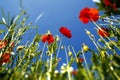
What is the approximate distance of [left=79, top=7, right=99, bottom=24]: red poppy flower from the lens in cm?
296

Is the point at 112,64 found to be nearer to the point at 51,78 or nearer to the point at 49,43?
the point at 51,78

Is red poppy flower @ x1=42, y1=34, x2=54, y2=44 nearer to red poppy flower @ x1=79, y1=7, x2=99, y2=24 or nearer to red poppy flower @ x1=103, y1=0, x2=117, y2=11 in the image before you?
red poppy flower @ x1=79, y1=7, x2=99, y2=24

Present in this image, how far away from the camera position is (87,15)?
2.97 metres

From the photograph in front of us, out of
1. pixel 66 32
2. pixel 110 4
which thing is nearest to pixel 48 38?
pixel 66 32

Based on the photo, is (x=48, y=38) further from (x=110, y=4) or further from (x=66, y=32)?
(x=110, y=4)

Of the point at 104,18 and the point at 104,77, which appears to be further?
the point at 104,18

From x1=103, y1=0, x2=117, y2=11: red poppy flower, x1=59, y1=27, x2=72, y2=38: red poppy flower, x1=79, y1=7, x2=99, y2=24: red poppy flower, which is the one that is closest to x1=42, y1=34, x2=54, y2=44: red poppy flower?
x1=59, y1=27, x2=72, y2=38: red poppy flower

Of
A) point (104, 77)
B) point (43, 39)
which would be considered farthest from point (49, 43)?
point (104, 77)

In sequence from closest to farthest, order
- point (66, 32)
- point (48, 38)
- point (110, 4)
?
point (110, 4)
point (66, 32)
point (48, 38)

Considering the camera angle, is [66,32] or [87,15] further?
[66,32]

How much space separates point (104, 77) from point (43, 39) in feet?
5.84

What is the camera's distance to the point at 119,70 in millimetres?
1739

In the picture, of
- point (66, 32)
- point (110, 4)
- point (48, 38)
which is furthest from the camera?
point (48, 38)

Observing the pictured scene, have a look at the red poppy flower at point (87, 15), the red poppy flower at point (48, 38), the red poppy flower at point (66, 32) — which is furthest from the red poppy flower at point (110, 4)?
the red poppy flower at point (48, 38)
